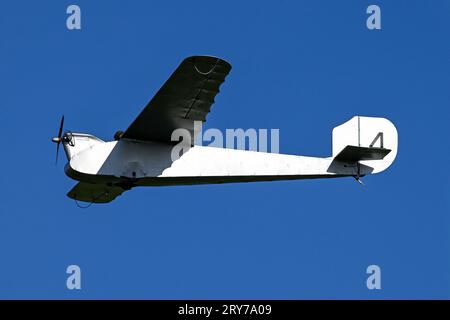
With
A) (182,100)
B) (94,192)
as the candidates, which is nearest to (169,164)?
(182,100)

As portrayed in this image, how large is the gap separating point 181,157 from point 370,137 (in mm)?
5495

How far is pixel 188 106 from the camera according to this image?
77.4ft

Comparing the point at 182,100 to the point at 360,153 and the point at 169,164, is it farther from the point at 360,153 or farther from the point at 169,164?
the point at 360,153

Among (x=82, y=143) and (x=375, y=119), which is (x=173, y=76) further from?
(x=375, y=119)

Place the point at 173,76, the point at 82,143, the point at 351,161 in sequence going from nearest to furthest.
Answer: the point at 173,76 < the point at 82,143 < the point at 351,161

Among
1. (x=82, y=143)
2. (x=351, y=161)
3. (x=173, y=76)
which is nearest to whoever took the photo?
(x=173, y=76)

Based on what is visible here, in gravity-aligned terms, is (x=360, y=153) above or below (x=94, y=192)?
above

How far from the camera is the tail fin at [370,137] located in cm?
2628

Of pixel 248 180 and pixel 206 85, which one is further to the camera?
pixel 248 180

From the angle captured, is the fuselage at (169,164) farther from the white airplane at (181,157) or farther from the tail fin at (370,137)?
the tail fin at (370,137)

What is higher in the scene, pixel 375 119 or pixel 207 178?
pixel 375 119

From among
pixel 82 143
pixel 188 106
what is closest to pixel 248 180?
pixel 188 106

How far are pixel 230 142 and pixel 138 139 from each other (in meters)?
2.42

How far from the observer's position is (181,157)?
24578 millimetres
